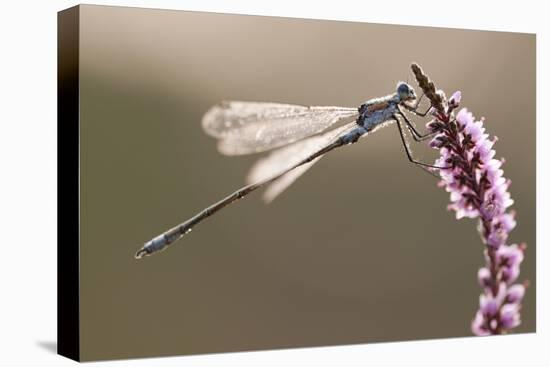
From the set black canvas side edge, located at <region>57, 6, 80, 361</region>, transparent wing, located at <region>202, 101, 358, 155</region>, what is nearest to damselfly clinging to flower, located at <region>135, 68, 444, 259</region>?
transparent wing, located at <region>202, 101, 358, 155</region>

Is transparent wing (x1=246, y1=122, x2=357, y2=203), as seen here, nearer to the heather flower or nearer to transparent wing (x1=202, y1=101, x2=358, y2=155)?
transparent wing (x1=202, y1=101, x2=358, y2=155)

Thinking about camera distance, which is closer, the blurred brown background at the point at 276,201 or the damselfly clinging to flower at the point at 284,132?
the blurred brown background at the point at 276,201

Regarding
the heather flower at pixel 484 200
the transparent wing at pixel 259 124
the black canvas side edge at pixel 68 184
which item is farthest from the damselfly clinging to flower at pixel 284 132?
the black canvas side edge at pixel 68 184

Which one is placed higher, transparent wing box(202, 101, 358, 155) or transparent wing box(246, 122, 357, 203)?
transparent wing box(202, 101, 358, 155)

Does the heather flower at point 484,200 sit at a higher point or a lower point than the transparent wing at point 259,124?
lower

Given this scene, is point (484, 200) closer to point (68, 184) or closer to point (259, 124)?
point (259, 124)

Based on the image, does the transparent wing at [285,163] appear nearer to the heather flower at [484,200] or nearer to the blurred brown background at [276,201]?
the blurred brown background at [276,201]
